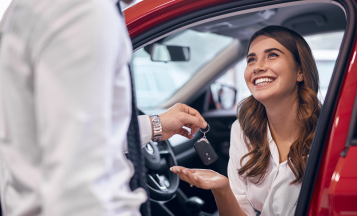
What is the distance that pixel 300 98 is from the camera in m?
1.79

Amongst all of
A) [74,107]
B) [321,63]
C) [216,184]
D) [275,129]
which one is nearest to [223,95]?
[275,129]

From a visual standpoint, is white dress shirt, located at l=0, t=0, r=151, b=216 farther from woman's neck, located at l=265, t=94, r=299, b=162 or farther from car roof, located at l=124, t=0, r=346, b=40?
woman's neck, located at l=265, t=94, r=299, b=162

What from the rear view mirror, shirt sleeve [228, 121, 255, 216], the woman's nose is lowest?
the rear view mirror

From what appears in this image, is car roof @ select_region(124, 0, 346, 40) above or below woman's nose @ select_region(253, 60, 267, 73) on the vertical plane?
above

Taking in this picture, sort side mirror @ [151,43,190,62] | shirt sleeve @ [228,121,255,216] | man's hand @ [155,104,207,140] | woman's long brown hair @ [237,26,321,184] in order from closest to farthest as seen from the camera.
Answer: man's hand @ [155,104,207,140] < woman's long brown hair @ [237,26,321,184] < shirt sleeve @ [228,121,255,216] < side mirror @ [151,43,190,62]

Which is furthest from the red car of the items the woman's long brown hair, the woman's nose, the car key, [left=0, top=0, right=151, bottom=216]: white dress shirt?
[left=0, top=0, right=151, bottom=216]: white dress shirt

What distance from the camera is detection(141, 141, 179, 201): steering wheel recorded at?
209 centimetres

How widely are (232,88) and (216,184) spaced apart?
2506 millimetres

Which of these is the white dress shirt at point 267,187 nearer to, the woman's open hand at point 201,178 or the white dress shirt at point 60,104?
the woman's open hand at point 201,178

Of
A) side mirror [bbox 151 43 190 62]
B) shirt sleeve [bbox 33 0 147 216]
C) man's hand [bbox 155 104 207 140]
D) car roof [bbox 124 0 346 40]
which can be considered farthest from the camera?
side mirror [bbox 151 43 190 62]

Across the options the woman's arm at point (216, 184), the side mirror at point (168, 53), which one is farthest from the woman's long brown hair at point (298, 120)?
the side mirror at point (168, 53)

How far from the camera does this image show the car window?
106 inches

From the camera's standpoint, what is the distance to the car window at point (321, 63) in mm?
2697

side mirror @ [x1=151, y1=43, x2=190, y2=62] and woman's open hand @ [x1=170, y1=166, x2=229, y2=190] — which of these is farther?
side mirror @ [x1=151, y1=43, x2=190, y2=62]
